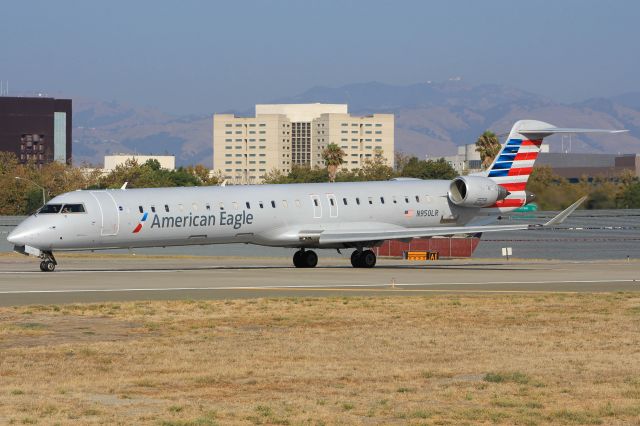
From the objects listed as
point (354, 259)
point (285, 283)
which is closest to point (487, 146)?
point (354, 259)

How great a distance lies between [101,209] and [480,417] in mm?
28823

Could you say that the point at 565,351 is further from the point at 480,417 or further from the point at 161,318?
the point at 161,318

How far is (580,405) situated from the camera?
14852 millimetres

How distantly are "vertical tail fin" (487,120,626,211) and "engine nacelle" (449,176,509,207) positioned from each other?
111cm

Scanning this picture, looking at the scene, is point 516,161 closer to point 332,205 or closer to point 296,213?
point 332,205

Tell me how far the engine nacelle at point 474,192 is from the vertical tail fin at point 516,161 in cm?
111

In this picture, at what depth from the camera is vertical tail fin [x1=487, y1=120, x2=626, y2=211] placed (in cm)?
5019

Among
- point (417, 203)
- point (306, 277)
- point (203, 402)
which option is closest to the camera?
point (203, 402)

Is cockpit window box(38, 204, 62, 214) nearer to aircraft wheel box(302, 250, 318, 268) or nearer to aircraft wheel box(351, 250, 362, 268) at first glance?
aircraft wheel box(302, 250, 318, 268)

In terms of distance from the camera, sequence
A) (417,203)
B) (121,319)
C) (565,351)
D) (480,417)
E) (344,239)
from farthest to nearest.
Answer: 1. (417,203)
2. (344,239)
3. (121,319)
4. (565,351)
5. (480,417)

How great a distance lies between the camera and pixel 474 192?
47969 millimetres

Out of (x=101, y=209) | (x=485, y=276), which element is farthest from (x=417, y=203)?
(x=101, y=209)

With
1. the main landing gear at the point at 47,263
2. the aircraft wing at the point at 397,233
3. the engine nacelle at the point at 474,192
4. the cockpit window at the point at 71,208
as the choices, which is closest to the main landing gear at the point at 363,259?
the aircraft wing at the point at 397,233

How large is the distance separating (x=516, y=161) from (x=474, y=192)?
3410mm
